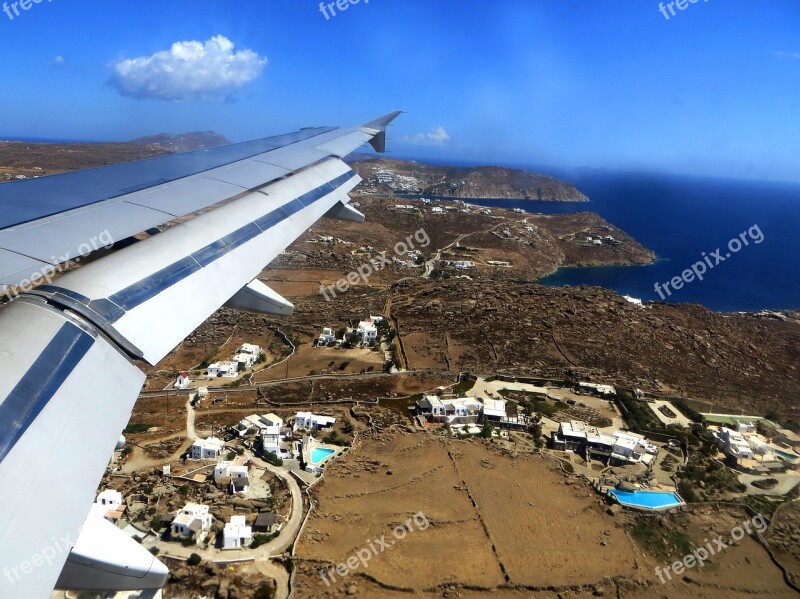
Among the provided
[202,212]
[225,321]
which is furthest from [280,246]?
[225,321]

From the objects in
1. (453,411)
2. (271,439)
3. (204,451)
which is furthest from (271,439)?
(453,411)

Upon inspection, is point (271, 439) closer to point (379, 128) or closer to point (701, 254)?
point (379, 128)

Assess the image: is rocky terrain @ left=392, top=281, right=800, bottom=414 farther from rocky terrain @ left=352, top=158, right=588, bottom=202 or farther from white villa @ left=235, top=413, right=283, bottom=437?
rocky terrain @ left=352, top=158, right=588, bottom=202

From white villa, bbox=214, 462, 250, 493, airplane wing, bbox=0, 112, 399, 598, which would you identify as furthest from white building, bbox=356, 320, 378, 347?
airplane wing, bbox=0, 112, 399, 598

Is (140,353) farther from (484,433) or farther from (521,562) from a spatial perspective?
(484,433)

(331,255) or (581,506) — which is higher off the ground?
(331,255)

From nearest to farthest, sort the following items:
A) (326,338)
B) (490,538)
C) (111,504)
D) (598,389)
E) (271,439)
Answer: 1. (490,538)
2. (111,504)
3. (271,439)
4. (598,389)
5. (326,338)
